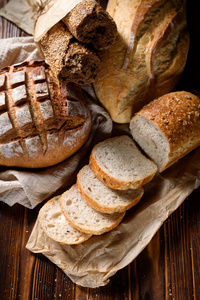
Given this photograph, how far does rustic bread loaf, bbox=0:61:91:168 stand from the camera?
2.05 metres

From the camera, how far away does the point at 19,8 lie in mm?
2568

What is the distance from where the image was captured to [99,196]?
7.17ft

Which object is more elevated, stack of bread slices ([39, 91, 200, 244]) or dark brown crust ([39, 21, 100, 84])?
dark brown crust ([39, 21, 100, 84])

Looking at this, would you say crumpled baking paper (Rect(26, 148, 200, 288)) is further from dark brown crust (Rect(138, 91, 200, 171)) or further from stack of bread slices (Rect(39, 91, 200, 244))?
dark brown crust (Rect(138, 91, 200, 171))

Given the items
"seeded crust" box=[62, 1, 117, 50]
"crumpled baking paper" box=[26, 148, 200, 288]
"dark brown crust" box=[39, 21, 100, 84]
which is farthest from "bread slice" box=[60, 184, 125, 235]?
"seeded crust" box=[62, 1, 117, 50]

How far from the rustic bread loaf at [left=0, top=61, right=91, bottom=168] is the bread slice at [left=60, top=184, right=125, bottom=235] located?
31 centimetres

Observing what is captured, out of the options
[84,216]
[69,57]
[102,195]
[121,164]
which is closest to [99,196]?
[102,195]

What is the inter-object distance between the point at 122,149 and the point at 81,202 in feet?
1.65

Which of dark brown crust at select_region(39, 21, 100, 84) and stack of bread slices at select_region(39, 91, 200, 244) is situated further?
stack of bread slices at select_region(39, 91, 200, 244)

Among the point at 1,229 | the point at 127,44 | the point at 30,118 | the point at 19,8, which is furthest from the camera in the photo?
the point at 19,8

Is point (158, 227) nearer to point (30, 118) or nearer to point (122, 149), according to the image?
point (122, 149)

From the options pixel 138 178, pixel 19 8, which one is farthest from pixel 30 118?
pixel 19 8

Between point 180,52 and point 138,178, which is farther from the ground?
point 180,52

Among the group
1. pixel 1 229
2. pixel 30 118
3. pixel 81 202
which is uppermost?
pixel 30 118
